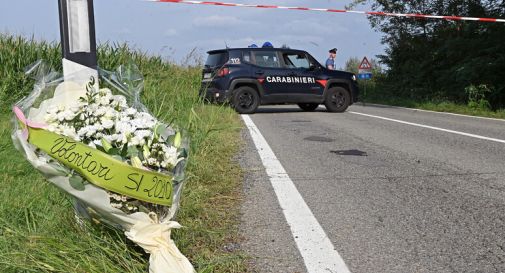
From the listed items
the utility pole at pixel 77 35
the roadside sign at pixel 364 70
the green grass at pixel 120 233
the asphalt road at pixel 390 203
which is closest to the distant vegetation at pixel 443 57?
the roadside sign at pixel 364 70

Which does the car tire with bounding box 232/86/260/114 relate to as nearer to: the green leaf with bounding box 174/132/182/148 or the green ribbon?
the green leaf with bounding box 174/132/182/148

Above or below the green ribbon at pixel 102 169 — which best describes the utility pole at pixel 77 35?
above

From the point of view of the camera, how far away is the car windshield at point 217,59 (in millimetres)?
13547

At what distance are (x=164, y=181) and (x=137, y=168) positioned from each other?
129 millimetres

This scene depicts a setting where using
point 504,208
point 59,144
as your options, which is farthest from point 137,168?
point 504,208

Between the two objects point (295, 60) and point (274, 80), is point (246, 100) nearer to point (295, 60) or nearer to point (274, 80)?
point (274, 80)

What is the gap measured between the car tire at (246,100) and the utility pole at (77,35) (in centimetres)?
1007

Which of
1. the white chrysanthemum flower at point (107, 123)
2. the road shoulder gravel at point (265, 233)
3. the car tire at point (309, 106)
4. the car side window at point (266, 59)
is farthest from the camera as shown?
the car tire at point (309, 106)

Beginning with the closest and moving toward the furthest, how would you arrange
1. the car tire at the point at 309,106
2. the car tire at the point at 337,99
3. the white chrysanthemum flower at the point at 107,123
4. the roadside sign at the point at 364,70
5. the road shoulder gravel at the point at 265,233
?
1. the white chrysanthemum flower at the point at 107,123
2. the road shoulder gravel at the point at 265,233
3. the car tire at the point at 337,99
4. the car tire at the point at 309,106
5. the roadside sign at the point at 364,70

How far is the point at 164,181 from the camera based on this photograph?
2.22 metres

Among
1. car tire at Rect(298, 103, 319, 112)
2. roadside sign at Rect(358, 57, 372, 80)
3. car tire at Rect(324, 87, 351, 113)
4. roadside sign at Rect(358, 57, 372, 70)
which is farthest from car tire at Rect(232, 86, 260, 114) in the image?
roadside sign at Rect(358, 57, 372, 70)

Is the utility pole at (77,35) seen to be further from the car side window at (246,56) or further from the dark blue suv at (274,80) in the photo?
the car side window at (246,56)

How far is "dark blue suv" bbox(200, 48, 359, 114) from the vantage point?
43.2 feet

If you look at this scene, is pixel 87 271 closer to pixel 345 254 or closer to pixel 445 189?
pixel 345 254
